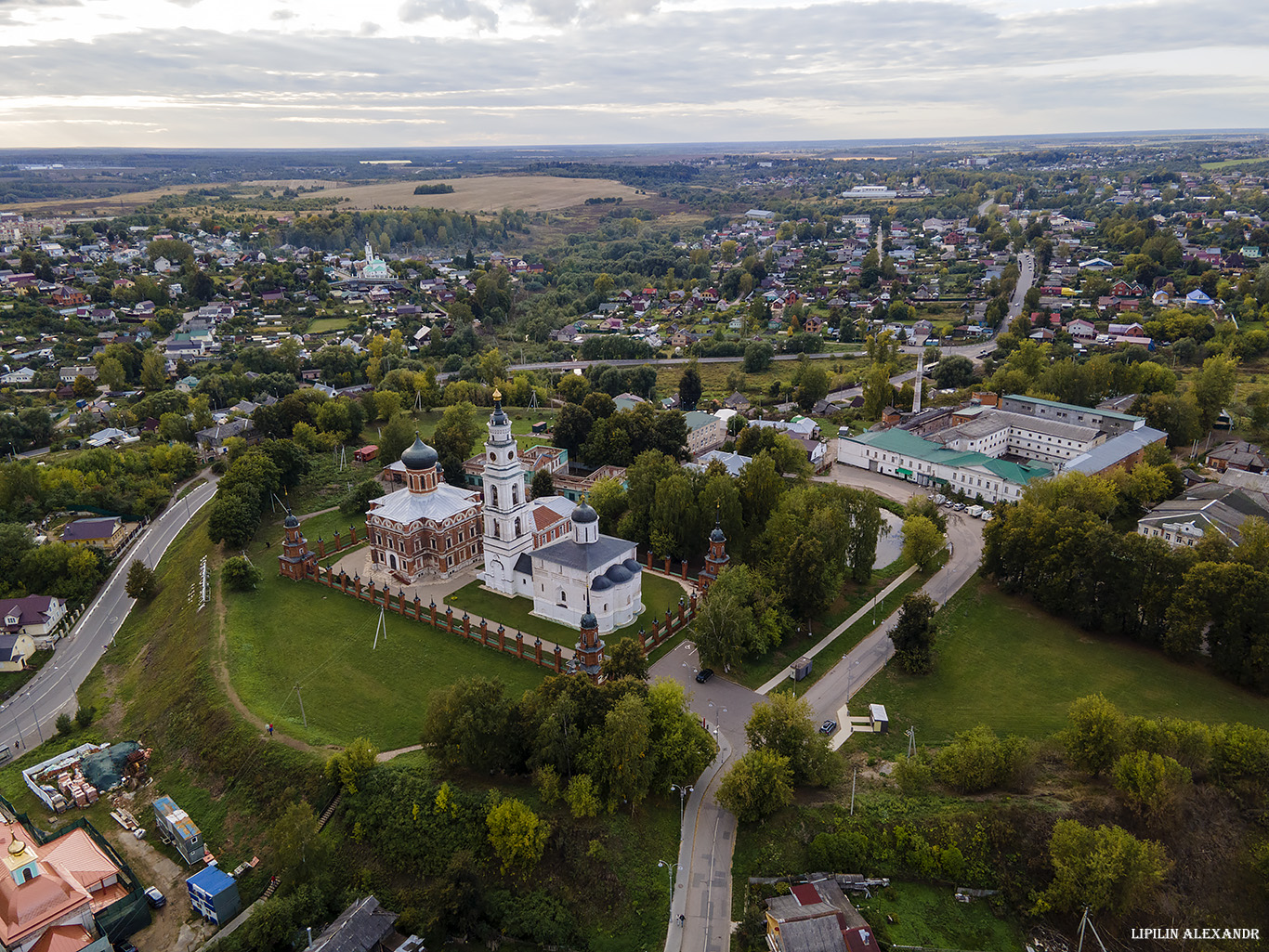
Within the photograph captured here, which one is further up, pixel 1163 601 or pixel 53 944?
pixel 1163 601

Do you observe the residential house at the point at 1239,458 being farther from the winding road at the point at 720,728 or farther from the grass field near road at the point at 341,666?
the grass field near road at the point at 341,666

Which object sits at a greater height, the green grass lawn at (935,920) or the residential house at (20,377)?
the residential house at (20,377)

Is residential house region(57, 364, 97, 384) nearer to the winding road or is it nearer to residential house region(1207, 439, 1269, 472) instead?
the winding road

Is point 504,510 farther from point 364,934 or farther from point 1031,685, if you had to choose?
point 1031,685

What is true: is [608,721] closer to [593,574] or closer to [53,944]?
[593,574]

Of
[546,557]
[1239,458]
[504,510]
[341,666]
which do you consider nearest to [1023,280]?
[1239,458]

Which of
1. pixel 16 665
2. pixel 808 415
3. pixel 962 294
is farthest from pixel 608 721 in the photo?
pixel 962 294

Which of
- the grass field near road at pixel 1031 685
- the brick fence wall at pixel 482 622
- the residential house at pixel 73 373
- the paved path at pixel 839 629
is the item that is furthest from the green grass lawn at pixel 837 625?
the residential house at pixel 73 373
